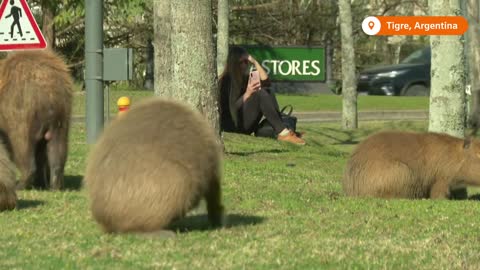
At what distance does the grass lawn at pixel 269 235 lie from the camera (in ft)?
23.6

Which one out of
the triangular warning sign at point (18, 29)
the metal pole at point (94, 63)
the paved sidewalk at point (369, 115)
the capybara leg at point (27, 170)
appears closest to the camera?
the capybara leg at point (27, 170)

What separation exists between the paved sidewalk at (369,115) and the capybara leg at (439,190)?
53.4 feet

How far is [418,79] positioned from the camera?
36.4 m

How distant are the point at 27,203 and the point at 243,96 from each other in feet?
26.7

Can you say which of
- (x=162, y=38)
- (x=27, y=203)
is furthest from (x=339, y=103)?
(x=27, y=203)

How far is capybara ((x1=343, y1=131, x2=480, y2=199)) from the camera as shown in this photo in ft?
34.6

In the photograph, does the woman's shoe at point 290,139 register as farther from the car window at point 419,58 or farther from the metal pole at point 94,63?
the car window at point 419,58

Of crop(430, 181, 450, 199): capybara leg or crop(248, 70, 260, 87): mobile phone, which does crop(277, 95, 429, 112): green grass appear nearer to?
crop(248, 70, 260, 87): mobile phone

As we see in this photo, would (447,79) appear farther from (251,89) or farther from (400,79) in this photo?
(400,79)

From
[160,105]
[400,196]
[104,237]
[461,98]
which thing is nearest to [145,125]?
[160,105]

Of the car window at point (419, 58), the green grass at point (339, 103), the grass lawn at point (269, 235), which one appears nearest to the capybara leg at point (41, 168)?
the grass lawn at point (269, 235)

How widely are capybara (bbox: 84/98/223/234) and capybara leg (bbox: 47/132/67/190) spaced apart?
2676 millimetres

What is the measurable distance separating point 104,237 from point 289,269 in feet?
5.07

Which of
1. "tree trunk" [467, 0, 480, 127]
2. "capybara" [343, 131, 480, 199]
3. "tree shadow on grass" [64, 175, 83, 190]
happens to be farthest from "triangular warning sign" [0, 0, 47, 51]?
"tree trunk" [467, 0, 480, 127]
